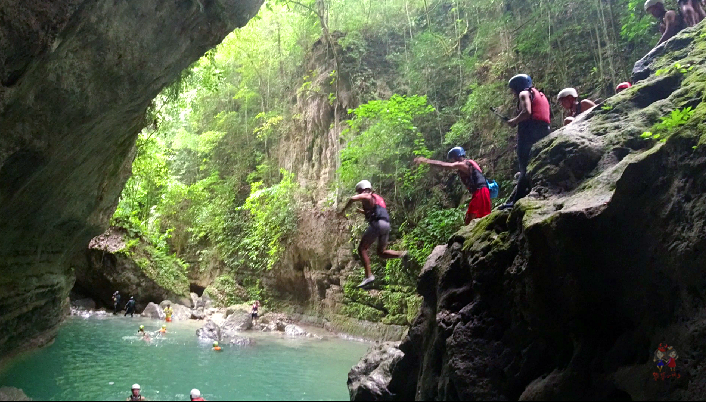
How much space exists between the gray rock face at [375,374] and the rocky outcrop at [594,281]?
1020mm

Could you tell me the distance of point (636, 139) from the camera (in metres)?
5.00

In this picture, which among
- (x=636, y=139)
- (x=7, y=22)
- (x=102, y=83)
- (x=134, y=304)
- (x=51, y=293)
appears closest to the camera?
(x=7, y=22)

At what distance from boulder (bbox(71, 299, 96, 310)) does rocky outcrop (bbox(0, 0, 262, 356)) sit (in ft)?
32.6

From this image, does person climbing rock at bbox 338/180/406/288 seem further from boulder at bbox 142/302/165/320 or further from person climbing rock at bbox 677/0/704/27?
boulder at bbox 142/302/165/320

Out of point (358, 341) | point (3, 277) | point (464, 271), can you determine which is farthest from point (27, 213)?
point (358, 341)

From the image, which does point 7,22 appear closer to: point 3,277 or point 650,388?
point 3,277

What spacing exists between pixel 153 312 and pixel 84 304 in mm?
3522

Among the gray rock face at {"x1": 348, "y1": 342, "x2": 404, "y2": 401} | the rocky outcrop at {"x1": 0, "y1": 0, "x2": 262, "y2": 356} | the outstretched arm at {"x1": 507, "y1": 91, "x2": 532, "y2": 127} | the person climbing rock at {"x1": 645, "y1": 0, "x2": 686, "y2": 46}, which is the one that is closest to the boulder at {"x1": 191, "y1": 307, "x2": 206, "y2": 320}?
the rocky outcrop at {"x1": 0, "y1": 0, "x2": 262, "y2": 356}

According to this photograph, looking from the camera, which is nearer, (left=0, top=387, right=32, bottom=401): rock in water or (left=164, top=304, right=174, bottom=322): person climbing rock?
(left=0, top=387, right=32, bottom=401): rock in water

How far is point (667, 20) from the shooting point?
24.3ft

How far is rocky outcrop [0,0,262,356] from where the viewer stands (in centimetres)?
432

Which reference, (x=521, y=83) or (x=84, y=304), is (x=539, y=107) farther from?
(x=84, y=304)

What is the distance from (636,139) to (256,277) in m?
17.0

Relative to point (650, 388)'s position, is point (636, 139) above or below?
above
